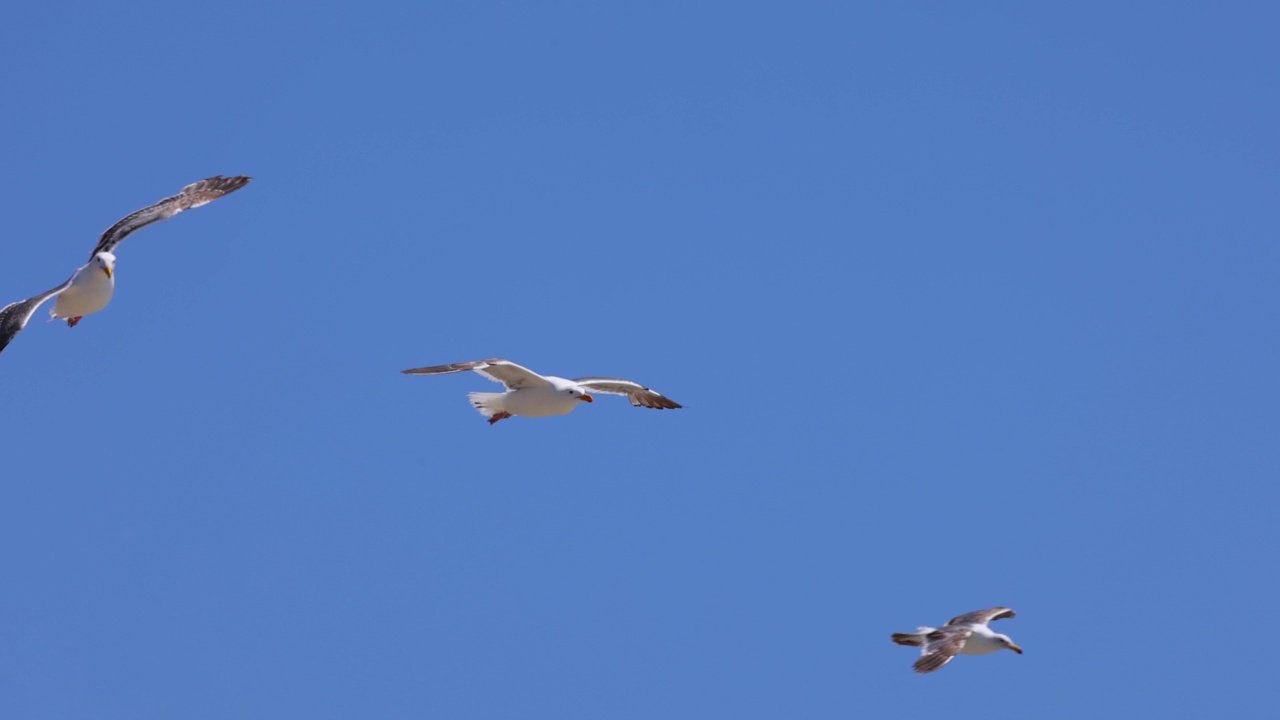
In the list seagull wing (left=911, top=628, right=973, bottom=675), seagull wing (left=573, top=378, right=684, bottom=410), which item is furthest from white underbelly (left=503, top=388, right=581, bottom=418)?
seagull wing (left=911, top=628, right=973, bottom=675)

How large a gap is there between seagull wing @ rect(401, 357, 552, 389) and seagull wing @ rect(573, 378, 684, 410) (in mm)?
1917

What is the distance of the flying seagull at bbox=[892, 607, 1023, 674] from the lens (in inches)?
684

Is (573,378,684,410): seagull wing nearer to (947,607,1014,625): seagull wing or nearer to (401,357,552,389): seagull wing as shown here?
(401,357,552,389): seagull wing

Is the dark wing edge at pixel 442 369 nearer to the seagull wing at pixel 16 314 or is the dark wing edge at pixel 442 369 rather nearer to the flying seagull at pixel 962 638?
the seagull wing at pixel 16 314

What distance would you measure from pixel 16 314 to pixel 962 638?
10066 millimetres

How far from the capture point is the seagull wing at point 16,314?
16.0 m

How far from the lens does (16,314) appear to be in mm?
16344

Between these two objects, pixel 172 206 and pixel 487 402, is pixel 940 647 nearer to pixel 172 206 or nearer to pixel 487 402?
pixel 487 402

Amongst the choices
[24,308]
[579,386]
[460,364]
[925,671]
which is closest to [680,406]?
[579,386]

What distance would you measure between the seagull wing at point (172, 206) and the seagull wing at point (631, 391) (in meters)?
4.81

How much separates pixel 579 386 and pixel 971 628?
521cm

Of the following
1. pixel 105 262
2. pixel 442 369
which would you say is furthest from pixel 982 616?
pixel 105 262

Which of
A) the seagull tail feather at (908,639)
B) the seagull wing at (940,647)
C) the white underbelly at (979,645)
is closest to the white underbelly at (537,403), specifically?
the seagull tail feather at (908,639)

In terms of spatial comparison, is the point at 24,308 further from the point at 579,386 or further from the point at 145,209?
the point at 579,386
